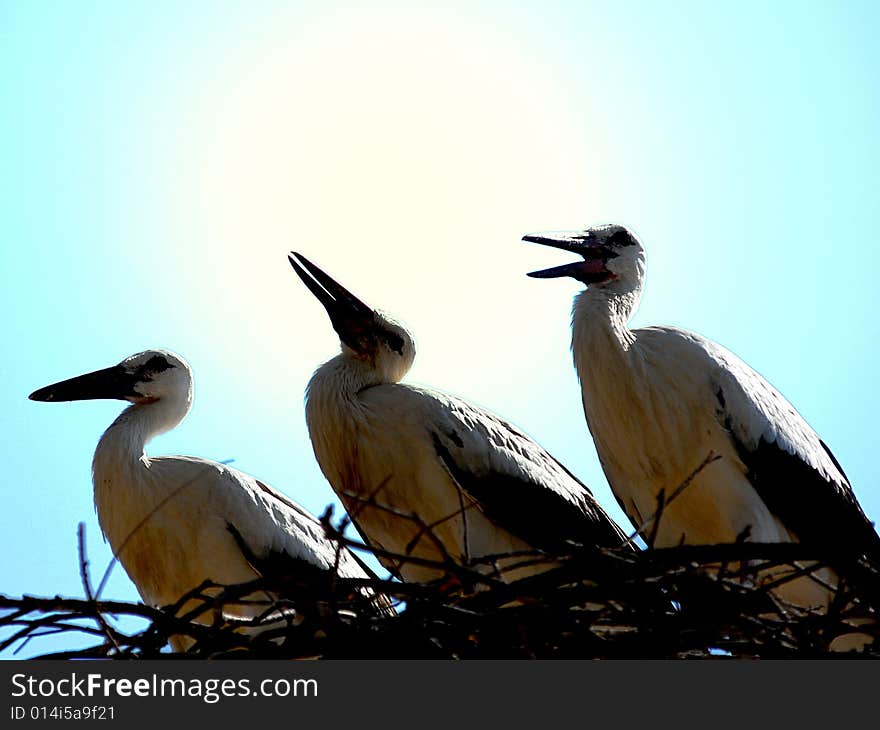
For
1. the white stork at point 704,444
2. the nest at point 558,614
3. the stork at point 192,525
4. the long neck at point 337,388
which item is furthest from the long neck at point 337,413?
the nest at point 558,614

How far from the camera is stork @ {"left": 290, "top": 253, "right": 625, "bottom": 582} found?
524cm

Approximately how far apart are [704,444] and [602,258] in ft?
3.10

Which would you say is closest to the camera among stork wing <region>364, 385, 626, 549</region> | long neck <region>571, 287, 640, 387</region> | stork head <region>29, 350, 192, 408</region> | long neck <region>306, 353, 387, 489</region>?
long neck <region>571, 287, 640, 387</region>

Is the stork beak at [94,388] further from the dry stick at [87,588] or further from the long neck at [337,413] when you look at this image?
the dry stick at [87,588]

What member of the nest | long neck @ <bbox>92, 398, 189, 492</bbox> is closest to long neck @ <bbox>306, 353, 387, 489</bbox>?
long neck @ <bbox>92, 398, 189, 492</bbox>

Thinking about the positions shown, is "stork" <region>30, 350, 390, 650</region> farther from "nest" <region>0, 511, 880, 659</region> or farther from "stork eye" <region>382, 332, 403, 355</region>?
"nest" <region>0, 511, 880, 659</region>

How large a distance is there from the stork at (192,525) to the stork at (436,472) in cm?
28

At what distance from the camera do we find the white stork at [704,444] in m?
4.93

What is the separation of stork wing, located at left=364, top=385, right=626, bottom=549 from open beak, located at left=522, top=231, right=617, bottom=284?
0.61m

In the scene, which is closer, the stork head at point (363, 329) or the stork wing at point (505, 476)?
the stork wing at point (505, 476)

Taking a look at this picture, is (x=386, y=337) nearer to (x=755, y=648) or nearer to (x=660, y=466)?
(x=660, y=466)

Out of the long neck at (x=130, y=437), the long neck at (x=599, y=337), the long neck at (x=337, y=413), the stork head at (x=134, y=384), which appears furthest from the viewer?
the stork head at (x=134, y=384)

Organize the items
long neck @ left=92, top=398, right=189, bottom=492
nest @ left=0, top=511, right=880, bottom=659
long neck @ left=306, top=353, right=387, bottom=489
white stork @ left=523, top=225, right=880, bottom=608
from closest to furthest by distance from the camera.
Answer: nest @ left=0, top=511, right=880, bottom=659 < white stork @ left=523, top=225, right=880, bottom=608 < long neck @ left=306, top=353, right=387, bottom=489 < long neck @ left=92, top=398, right=189, bottom=492

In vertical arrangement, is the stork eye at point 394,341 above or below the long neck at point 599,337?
above
